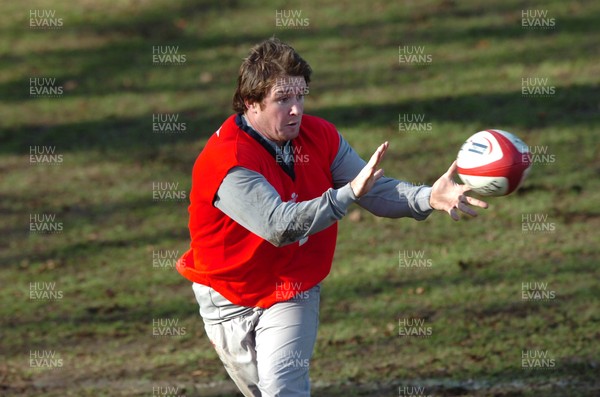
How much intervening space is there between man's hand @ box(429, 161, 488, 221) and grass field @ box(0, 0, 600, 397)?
233 centimetres

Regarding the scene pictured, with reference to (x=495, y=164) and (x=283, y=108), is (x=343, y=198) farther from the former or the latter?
(x=495, y=164)

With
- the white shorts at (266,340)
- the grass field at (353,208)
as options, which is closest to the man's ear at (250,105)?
the white shorts at (266,340)

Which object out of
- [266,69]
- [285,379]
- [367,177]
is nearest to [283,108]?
[266,69]

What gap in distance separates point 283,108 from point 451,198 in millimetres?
1000

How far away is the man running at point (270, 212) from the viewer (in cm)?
542

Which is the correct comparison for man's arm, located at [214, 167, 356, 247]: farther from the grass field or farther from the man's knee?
the grass field

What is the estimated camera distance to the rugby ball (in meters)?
5.78

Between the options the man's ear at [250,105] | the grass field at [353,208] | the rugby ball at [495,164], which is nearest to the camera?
the man's ear at [250,105]

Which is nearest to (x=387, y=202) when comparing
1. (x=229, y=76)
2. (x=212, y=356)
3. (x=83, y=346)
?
(x=212, y=356)

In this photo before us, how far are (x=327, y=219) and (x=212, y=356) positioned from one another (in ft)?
12.0

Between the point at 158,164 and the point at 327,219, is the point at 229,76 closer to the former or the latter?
the point at 158,164

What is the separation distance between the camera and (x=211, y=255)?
5.80 metres

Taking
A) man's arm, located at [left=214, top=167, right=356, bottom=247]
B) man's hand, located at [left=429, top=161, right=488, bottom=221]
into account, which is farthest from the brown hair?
man's hand, located at [left=429, top=161, right=488, bottom=221]

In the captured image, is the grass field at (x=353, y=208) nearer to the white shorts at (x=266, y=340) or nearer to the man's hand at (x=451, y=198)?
the white shorts at (x=266, y=340)
